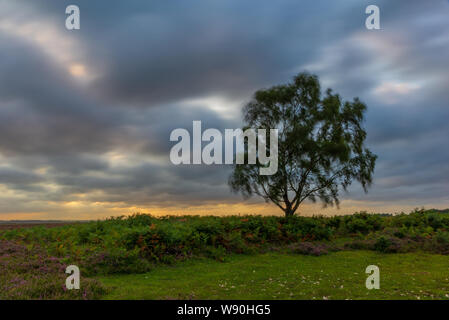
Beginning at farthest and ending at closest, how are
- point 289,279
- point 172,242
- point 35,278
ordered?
point 172,242, point 289,279, point 35,278

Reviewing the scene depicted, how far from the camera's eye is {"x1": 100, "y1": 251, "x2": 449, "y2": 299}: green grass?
12.7 m

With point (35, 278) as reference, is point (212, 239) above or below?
above

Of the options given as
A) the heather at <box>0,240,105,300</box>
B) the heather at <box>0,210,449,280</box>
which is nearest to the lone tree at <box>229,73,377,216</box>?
the heather at <box>0,210,449,280</box>

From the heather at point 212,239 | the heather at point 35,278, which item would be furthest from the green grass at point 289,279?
the heather at point 212,239

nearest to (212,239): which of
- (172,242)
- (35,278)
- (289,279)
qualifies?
(172,242)

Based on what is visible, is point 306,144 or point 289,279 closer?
point 289,279

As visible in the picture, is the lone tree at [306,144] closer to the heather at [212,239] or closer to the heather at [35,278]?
the heather at [212,239]

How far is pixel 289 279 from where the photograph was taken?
1549 cm

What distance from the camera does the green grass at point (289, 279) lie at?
501 inches

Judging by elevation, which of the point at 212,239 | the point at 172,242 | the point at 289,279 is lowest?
the point at 289,279

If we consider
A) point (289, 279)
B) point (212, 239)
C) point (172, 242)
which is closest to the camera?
point (289, 279)

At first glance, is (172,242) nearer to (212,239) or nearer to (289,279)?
(212,239)

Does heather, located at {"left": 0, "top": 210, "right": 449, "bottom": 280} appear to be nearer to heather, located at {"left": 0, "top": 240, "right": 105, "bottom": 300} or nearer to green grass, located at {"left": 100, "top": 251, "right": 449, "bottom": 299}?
heather, located at {"left": 0, "top": 240, "right": 105, "bottom": 300}
